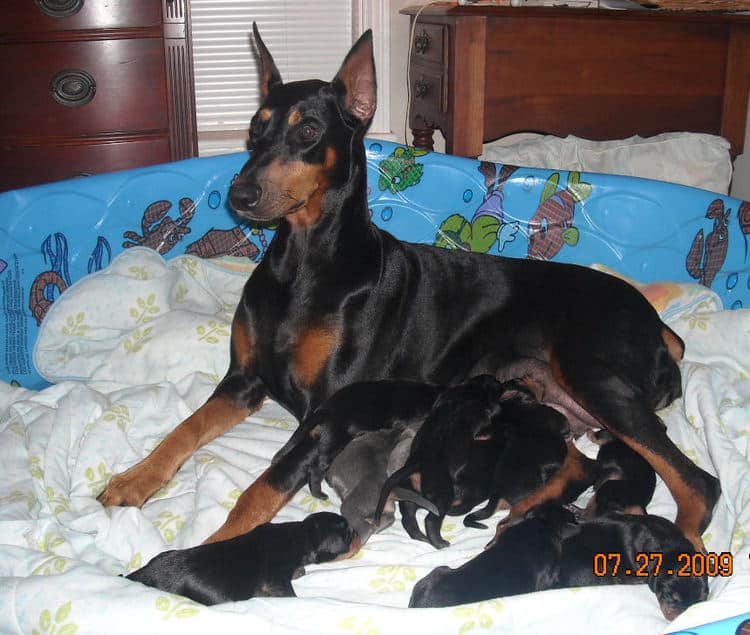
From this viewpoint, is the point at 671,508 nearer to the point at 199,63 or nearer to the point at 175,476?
the point at 175,476

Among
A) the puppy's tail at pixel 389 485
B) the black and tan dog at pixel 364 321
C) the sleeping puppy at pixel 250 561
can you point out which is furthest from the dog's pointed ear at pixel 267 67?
the sleeping puppy at pixel 250 561

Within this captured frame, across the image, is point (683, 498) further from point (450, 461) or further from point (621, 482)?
point (450, 461)

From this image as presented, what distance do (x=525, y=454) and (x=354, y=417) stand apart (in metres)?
0.50

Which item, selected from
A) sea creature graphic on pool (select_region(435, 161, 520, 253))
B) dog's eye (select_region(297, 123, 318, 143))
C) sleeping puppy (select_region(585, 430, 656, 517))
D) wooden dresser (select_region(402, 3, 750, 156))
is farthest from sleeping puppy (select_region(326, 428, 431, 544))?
wooden dresser (select_region(402, 3, 750, 156))

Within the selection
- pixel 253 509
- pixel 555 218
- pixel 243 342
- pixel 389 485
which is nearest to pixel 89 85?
pixel 243 342

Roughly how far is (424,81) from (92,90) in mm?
1625

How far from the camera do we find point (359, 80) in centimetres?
247

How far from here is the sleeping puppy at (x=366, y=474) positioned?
7.32 ft

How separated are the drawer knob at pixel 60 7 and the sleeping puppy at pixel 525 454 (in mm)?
2584

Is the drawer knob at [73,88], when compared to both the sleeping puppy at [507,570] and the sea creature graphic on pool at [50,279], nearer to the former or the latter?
the sea creature graphic on pool at [50,279]

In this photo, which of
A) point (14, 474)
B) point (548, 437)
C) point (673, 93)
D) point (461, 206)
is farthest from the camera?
point (673, 93)

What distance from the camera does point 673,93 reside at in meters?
3.99

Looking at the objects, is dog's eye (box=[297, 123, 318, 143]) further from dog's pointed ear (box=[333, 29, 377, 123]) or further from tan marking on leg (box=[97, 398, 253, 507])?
tan marking on leg (box=[97, 398, 253, 507])

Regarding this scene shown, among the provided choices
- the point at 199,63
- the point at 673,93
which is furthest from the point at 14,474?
the point at 673,93
